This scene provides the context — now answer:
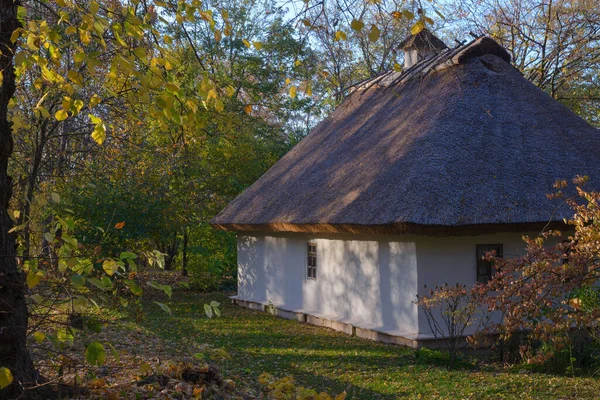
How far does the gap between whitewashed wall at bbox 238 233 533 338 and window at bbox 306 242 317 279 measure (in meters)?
0.13

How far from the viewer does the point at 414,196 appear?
1078 centimetres

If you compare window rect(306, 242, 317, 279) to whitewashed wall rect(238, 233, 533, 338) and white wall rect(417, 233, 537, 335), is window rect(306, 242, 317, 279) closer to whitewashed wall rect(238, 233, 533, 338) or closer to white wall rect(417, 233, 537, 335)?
whitewashed wall rect(238, 233, 533, 338)

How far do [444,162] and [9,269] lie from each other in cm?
839

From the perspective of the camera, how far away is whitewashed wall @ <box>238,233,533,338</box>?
36.9ft

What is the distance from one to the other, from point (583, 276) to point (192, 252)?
1592cm

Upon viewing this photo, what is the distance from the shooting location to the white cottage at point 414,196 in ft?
35.8

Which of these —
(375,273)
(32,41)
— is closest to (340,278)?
(375,273)

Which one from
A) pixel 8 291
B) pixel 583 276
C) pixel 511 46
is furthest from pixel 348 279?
pixel 511 46

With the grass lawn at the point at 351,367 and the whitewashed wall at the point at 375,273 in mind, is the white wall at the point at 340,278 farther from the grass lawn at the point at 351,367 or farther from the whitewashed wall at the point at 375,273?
the grass lawn at the point at 351,367

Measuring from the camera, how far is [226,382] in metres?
6.37

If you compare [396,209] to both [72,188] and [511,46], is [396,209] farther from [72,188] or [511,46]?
[511,46]

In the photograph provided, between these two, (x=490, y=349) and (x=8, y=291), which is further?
(x=490, y=349)

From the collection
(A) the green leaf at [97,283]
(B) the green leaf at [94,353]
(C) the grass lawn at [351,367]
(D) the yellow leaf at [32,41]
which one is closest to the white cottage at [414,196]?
(C) the grass lawn at [351,367]

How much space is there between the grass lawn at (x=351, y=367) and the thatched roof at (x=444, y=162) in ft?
6.71
